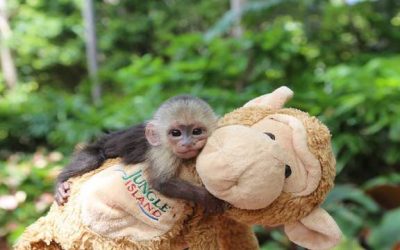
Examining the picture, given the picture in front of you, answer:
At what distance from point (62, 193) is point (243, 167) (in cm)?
35

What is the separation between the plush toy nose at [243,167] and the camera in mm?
729

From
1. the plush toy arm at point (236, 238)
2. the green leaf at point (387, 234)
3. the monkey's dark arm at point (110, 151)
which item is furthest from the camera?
the green leaf at point (387, 234)

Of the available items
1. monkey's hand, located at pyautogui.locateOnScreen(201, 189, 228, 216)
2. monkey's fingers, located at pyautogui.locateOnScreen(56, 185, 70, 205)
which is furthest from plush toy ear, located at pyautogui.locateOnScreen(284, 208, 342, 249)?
monkey's fingers, located at pyautogui.locateOnScreen(56, 185, 70, 205)

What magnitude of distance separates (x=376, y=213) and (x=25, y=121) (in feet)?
13.5

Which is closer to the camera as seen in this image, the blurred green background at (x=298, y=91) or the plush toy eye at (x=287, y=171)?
the plush toy eye at (x=287, y=171)

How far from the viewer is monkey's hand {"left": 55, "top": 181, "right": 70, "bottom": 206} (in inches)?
34.2

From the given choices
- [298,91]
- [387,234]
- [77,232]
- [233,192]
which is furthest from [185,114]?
[298,91]

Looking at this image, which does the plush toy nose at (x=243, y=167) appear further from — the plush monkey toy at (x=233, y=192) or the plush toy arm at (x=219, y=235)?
the plush toy arm at (x=219, y=235)

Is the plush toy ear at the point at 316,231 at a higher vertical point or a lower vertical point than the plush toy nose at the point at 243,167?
lower

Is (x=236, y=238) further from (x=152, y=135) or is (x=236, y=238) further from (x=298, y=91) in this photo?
(x=298, y=91)

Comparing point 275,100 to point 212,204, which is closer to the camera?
point 212,204

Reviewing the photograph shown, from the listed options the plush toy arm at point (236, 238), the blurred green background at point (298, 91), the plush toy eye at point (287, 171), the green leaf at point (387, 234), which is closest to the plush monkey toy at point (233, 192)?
the plush toy eye at point (287, 171)

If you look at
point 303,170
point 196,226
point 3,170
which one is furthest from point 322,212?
point 3,170

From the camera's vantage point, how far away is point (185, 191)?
0.77m
